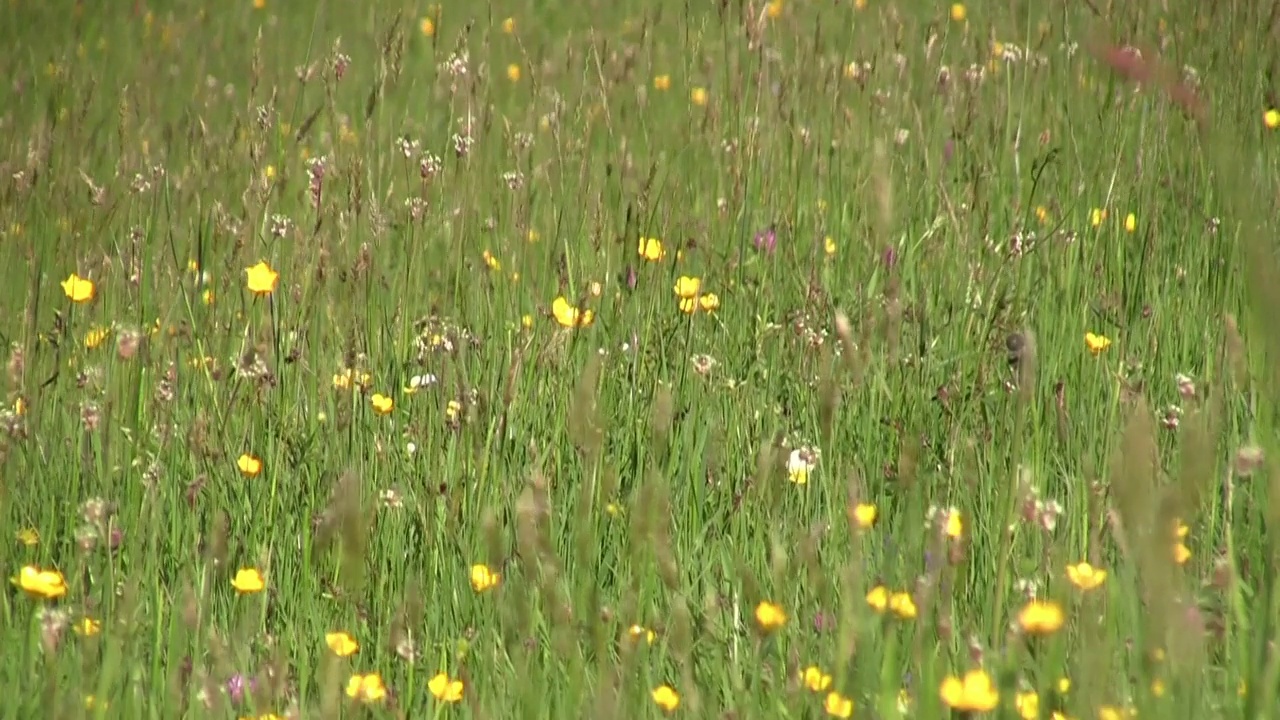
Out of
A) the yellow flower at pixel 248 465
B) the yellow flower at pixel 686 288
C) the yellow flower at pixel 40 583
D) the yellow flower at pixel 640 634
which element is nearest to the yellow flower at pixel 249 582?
the yellow flower at pixel 40 583

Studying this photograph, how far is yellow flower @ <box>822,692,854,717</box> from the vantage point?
1.32m

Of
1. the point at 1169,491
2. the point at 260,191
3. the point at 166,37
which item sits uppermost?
the point at 1169,491

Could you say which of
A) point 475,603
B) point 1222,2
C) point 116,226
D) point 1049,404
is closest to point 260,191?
point 475,603

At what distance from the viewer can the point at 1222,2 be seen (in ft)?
11.2

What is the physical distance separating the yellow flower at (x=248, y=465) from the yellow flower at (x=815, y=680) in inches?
35.7

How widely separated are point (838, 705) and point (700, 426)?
0.94 m

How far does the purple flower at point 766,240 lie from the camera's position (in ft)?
9.30

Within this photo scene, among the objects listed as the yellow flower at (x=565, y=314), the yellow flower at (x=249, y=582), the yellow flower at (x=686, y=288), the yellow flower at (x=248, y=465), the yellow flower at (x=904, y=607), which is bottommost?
the yellow flower at (x=248, y=465)

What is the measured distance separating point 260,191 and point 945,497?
1.12 m

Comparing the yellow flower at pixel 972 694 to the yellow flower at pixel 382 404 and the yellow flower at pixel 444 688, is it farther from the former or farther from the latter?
the yellow flower at pixel 382 404

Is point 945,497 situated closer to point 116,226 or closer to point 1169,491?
point 1169,491

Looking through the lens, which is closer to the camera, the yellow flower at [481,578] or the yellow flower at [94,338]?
the yellow flower at [481,578]

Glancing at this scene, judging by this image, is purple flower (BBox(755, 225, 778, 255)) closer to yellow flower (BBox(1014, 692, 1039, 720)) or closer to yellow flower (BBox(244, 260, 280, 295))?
yellow flower (BBox(244, 260, 280, 295))

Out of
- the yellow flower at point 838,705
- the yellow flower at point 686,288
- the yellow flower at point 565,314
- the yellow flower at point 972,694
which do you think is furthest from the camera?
the yellow flower at point 686,288
